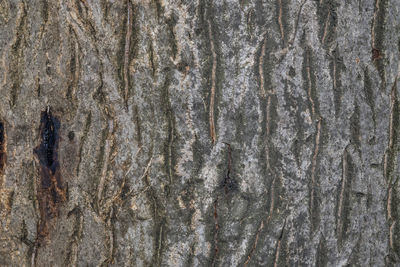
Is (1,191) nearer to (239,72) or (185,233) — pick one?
(185,233)

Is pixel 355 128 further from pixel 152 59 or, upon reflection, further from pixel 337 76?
pixel 152 59

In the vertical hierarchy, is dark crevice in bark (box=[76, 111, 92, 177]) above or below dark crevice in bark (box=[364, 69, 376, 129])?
below

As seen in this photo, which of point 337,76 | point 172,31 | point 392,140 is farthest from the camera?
point 392,140

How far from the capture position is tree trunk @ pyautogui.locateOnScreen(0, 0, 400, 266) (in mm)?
1382

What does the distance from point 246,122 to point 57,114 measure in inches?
22.7

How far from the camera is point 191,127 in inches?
54.7

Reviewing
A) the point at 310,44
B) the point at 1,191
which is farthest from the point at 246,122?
the point at 1,191

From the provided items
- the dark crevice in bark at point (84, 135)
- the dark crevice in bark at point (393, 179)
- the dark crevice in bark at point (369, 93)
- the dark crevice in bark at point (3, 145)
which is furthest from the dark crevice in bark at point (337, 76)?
the dark crevice in bark at point (3, 145)

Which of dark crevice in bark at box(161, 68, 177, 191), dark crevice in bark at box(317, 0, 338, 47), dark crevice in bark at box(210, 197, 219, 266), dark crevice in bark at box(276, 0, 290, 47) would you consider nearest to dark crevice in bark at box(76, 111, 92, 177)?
dark crevice in bark at box(161, 68, 177, 191)

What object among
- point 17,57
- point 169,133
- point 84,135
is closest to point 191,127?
point 169,133

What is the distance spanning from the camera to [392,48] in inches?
61.6

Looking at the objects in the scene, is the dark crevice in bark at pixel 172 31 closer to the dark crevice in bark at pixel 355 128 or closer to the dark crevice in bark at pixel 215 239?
the dark crevice in bark at pixel 215 239

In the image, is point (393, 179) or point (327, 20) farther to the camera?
point (393, 179)

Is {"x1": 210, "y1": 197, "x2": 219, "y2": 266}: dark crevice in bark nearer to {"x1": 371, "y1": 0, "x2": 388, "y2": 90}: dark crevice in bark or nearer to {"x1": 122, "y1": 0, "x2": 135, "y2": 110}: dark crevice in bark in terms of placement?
{"x1": 122, "y1": 0, "x2": 135, "y2": 110}: dark crevice in bark
